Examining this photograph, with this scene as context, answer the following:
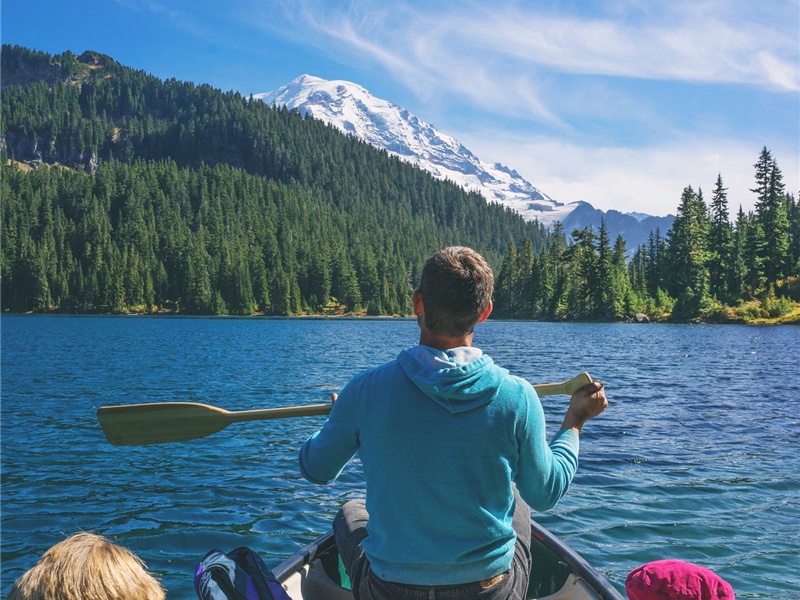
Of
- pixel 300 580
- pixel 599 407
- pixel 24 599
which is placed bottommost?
pixel 300 580

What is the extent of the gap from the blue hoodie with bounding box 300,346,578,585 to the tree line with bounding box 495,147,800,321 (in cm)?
9030

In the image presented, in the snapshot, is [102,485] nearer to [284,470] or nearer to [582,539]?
[284,470]

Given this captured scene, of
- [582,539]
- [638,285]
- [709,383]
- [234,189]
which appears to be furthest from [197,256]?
[582,539]

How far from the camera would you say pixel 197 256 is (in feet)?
480

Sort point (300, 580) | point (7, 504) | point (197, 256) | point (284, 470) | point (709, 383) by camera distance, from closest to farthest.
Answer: point (300, 580), point (7, 504), point (284, 470), point (709, 383), point (197, 256)

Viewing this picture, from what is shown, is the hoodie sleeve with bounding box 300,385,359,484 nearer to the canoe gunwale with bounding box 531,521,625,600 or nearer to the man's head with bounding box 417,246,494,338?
the man's head with bounding box 417,246,494,338

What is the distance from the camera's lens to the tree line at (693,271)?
299ft

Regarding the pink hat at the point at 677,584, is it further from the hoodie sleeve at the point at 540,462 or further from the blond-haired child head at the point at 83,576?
the blond-haired child head at the point at 83,576

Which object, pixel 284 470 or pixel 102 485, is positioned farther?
pixel 284 470

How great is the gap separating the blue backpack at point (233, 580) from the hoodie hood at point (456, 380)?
1.46 meters

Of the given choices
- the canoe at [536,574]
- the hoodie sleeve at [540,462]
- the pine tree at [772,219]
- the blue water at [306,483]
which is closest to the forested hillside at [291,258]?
the pine tree at [772,219]

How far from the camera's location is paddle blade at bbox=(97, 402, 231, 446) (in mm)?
5121

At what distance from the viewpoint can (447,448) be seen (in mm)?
3047

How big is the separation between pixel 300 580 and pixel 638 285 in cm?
11189
